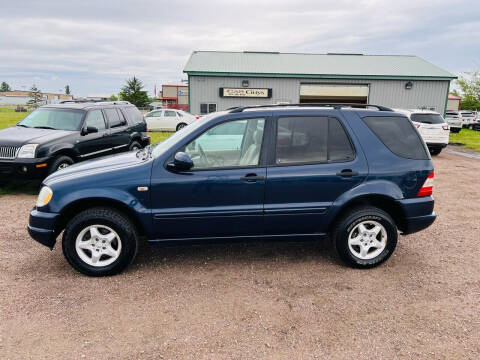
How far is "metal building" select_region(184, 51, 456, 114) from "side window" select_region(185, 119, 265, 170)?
19.9 m

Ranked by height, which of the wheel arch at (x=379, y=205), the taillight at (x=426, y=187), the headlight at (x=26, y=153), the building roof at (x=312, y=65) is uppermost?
the building roof at (x=312, y=65)

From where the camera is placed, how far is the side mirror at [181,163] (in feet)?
11.9

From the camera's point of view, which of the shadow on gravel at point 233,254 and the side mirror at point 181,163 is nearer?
the side mirror at point 181,163

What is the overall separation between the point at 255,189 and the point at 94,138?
560 cm

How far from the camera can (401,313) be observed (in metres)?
3.27

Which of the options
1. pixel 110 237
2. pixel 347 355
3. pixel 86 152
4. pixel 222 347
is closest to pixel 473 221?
pixel 347 355

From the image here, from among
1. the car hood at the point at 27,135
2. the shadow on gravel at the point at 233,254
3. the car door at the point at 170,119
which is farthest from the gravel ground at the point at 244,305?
the car door at the point at 170,119

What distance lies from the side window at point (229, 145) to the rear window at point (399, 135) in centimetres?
129

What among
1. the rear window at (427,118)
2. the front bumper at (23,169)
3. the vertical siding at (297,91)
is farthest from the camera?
the vertical siding at (297,91)

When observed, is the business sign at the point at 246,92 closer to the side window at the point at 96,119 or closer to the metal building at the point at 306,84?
the metal building at the point at 306,84

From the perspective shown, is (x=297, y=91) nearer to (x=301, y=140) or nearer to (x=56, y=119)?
(x=56, y=119)

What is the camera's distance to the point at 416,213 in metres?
4.09

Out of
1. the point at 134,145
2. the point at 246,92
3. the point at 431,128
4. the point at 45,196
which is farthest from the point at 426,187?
the point at 246,92

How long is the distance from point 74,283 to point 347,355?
2713 mm
